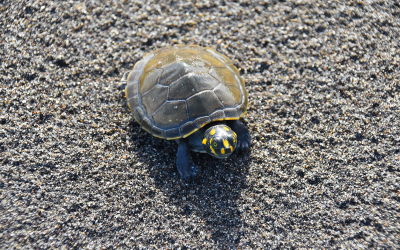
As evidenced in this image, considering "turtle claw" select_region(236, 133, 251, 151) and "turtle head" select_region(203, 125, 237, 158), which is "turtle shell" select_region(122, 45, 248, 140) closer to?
"turtle head" select_region(203, 125, 237, 158)

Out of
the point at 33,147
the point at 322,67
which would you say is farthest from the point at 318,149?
the point at 33,147

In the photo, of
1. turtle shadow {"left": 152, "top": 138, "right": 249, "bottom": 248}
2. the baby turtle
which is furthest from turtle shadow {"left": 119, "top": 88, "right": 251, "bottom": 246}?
the baby turtle

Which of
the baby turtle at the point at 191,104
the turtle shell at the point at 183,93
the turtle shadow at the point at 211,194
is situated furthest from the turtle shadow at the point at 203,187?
the turtle shell at the point at 183,93

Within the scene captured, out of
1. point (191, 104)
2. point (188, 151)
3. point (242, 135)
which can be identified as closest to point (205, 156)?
point (188, 151)

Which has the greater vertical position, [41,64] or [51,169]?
[41,64]

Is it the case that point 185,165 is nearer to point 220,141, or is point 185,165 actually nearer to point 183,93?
point 220,141

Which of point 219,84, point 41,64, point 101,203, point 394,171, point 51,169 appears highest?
point 41,64

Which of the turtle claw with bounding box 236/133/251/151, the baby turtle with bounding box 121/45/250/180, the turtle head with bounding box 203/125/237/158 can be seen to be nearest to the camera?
the turtle head with bounding box 203/125/237/158

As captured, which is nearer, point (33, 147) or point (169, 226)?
point (169, 226)

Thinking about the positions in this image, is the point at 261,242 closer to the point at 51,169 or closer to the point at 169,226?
the point at 169,226
